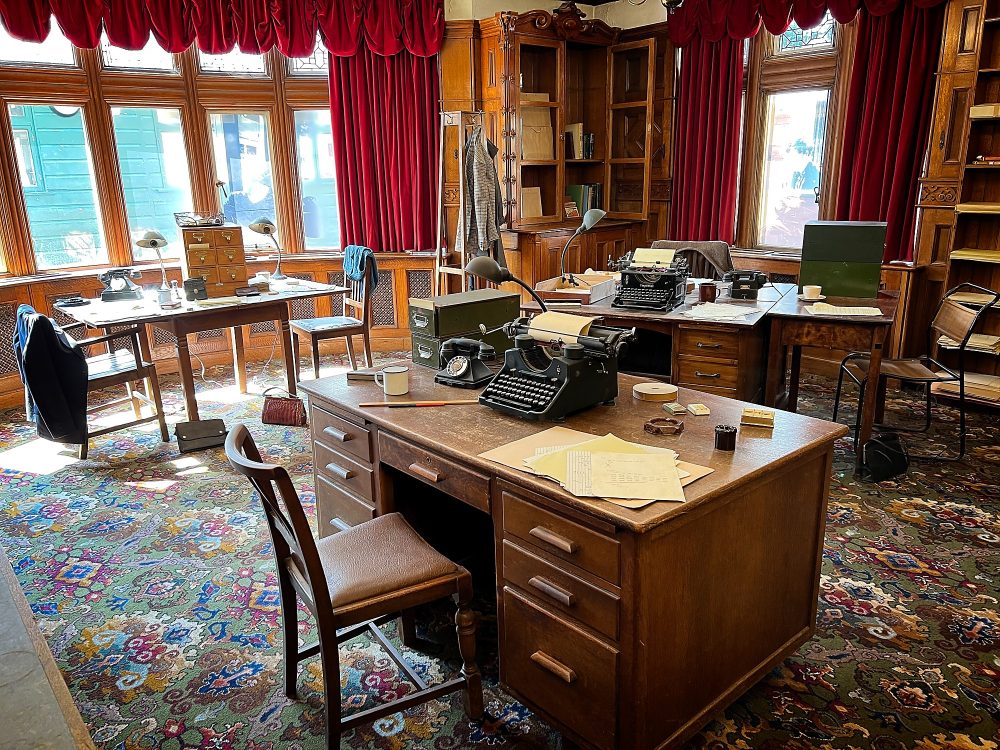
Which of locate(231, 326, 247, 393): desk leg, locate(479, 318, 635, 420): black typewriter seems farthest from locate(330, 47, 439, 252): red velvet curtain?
locate(479, 318, 635, 420): black typewriter

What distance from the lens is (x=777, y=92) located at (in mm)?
5820

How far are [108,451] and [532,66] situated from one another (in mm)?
4334

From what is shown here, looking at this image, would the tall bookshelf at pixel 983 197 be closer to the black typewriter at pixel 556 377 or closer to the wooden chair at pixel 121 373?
the black typewriter at pixel 556 377

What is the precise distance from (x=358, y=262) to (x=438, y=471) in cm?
374

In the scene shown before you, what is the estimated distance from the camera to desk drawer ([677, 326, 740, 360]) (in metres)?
3.73

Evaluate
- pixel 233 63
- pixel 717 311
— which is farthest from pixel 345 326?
pixel 717 311

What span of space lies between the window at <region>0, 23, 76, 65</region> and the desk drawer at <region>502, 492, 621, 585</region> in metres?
5.14

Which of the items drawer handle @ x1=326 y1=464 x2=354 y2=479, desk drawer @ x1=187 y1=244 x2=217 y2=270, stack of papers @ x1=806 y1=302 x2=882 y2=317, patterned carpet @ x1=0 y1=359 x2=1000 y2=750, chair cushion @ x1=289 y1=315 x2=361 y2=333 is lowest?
patterned carpet @ x1=0 y1=359 x2=1000 y2=750

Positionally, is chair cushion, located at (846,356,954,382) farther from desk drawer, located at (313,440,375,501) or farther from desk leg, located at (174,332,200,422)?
desk leg, located at (174,332,200,422)

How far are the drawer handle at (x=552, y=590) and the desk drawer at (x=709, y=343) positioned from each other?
2184 millimetres

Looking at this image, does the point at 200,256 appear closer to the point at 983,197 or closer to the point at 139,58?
the point at 139,58

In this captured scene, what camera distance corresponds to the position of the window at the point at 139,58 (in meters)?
5.56

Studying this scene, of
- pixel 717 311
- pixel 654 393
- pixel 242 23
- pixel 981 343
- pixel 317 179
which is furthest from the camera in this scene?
pixel 317 179

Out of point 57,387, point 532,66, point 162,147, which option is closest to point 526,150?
point 532,66
